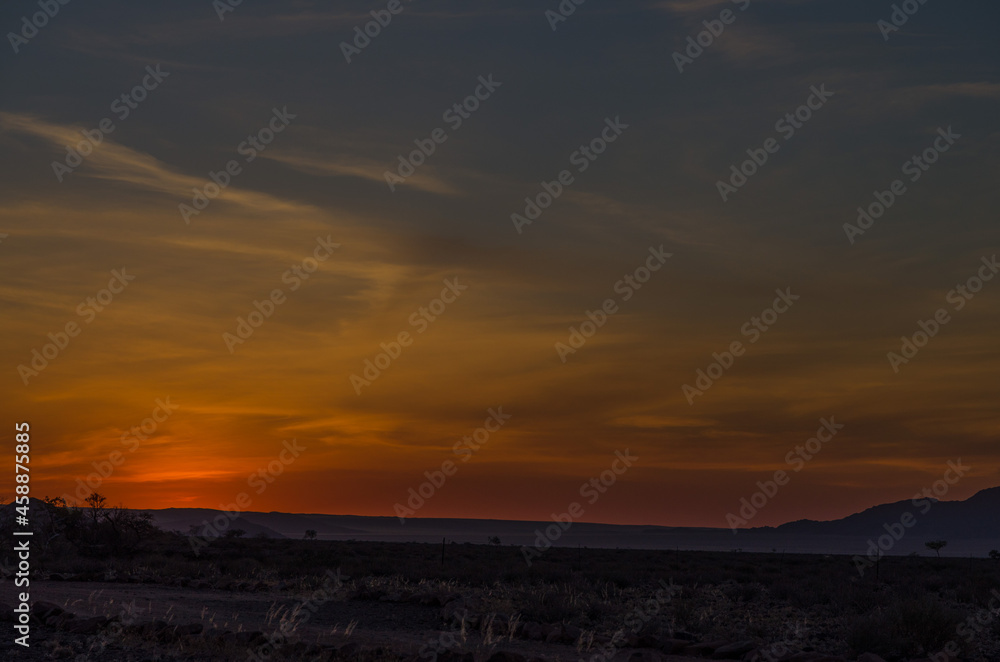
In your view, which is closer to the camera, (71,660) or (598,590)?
(71,660)

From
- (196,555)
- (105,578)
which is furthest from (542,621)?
(196,555)

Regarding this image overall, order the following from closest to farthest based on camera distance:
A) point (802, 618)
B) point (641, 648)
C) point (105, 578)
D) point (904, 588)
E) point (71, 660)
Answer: point (71, 660) → point (641, 648) → point (802, 618) → point (105, 578) → point (904, 588)

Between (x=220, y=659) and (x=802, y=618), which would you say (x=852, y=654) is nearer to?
(x=802, y=618)

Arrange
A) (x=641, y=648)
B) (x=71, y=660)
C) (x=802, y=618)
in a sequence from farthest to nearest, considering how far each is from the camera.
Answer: (x=802, y=618) → (x=641, y=648) → (x=71, y=660)

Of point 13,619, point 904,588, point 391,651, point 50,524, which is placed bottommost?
point 904,588

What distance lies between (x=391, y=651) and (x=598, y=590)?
16.1m

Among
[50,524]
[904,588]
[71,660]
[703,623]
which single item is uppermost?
[50,524]

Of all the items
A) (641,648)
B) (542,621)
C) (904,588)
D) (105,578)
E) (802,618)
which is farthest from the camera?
(904,588)

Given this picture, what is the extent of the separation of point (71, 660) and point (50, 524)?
35.4 m

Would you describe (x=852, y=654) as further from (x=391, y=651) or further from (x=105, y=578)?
(x=105, y=578)

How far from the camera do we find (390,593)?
22.6 metres

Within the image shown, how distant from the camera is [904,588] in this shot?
98.2ft

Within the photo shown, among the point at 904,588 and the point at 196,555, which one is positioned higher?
the point at 196,555

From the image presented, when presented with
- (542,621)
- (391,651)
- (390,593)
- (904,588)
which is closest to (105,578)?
(390,593)
